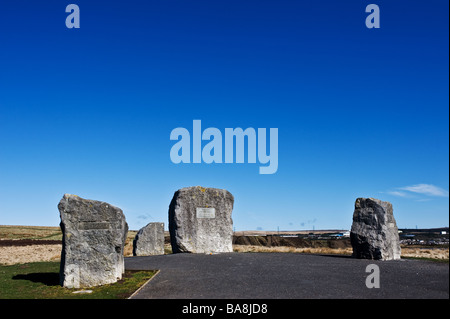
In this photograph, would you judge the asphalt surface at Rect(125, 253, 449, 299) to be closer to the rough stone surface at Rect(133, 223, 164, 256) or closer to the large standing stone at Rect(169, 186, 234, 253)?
the large standing stone at Rect(169, 186, 234, 253)

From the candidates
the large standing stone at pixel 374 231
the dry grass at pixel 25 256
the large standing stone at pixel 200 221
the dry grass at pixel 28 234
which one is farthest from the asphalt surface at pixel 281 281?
the dry grass at pixel 28 234

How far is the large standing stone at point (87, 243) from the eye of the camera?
42.4 ft

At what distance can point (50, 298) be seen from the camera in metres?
11.1

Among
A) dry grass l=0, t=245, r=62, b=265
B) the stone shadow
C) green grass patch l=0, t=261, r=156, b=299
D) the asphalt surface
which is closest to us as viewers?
the asphalt surface

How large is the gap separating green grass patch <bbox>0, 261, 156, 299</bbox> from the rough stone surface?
9.27m

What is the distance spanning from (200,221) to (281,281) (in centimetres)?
1144

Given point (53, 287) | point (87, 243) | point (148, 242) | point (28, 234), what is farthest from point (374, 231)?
point (28, 234)

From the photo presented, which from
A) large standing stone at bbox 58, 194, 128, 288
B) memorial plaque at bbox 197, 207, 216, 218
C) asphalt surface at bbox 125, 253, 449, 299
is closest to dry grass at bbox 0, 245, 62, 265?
memorial plaque at bbox 197, 207, 216, 218

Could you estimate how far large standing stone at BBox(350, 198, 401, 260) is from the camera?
18734mm

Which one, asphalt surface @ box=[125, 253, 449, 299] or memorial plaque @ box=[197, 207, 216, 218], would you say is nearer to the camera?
asphalt surface @ box=[125, 253, 449, 299]

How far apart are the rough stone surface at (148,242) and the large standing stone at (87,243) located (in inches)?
467
